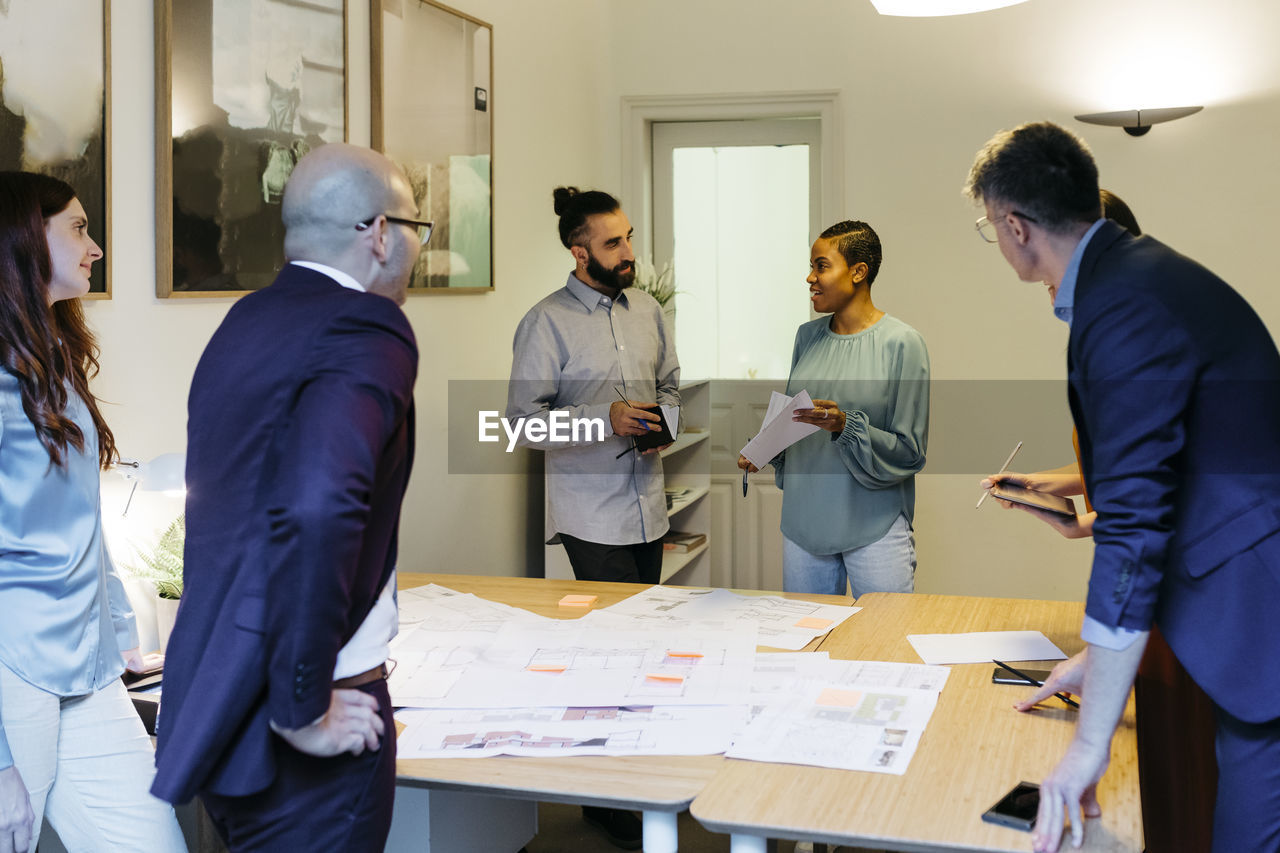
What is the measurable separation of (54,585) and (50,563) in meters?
0.03

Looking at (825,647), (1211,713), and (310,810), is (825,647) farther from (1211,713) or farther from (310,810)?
(310,810)

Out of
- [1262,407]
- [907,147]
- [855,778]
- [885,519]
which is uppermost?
[907,147]

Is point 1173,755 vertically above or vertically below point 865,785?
below

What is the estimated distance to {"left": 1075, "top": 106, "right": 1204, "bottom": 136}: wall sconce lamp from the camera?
4.52m

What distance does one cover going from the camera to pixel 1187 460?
1474mm

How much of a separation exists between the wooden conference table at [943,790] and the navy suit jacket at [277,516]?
1.92 ft

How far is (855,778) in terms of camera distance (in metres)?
1.61

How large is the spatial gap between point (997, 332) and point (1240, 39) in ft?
4.91

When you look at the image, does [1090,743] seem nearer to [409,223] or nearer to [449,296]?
[409,223]

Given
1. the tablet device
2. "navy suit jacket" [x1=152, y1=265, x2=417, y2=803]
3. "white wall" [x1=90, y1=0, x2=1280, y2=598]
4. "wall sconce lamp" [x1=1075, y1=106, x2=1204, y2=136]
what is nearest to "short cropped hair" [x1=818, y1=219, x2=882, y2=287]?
the tablet device

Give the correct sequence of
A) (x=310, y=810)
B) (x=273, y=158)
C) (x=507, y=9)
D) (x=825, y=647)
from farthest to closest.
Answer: (x=507, y=9) < (x=273, y=158) < (x=825, y=647) < (x=310, y=810)

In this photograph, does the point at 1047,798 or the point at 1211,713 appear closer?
the point at 1047,798

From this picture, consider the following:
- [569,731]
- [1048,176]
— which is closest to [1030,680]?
[569,731]

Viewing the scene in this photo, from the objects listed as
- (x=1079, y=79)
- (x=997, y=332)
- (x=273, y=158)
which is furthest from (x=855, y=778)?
(x=1079, y=79)
